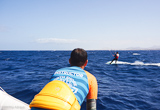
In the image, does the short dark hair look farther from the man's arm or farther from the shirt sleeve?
the man's arm

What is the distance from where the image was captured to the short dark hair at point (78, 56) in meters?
1.86

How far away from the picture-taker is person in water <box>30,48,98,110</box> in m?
1.32

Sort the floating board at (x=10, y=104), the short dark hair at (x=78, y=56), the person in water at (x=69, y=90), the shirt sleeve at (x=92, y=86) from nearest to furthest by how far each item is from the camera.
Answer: the person in water at (x=69, y=90) < the shirt sleeve at (x=92, y=86) < the short dark hair at (x=78, y=56) < the floating board at (x=10, y=104)

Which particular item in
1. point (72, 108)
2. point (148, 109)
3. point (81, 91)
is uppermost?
point (81, 91)

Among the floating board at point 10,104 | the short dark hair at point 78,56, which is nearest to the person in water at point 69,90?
the short dark hair at point 78,56

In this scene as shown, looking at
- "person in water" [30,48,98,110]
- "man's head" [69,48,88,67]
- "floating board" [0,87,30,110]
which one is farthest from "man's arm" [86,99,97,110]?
"floating board" [0,87,30,110]

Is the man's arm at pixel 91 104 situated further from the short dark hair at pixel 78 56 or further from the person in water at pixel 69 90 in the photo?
the short dark hair at pixel 78 56

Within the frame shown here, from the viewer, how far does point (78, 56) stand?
187cm

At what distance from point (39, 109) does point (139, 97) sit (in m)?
6.32

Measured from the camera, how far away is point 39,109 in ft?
4.30

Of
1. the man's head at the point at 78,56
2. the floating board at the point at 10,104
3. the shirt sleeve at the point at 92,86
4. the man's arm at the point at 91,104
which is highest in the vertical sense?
the man's head at the point at 78,56

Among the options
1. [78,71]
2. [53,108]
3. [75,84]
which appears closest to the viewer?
[53,108]

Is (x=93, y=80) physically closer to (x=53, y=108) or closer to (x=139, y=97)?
(x=53, y=108)

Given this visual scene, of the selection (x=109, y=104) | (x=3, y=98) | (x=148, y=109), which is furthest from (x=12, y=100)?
(x=148, y=109)
